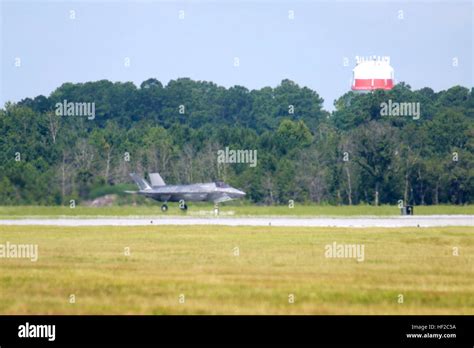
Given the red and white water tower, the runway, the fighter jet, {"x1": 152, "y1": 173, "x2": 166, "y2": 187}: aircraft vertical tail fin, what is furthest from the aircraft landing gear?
the red and white water tower

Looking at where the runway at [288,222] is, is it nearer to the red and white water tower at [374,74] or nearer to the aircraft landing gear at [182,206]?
the aircraft landing gear at [182,206]

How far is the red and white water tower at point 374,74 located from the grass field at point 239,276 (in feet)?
377

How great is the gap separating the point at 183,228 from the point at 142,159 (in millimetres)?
45233

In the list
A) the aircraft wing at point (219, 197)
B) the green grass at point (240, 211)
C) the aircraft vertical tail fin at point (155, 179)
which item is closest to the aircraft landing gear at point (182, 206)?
the green grass at point (240, 211)

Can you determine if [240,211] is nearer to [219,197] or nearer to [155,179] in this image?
[219,197]

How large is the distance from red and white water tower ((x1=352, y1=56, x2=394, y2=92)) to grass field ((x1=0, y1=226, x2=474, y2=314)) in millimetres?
114980

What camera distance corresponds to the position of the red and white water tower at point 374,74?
532 feet

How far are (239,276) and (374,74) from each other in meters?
134

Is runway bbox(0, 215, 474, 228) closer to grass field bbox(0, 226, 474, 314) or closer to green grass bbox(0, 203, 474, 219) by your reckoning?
green grass bbox(0, 203, 474, 219)

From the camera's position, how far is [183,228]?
56.1 m

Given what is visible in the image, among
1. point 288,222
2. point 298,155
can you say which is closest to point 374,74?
point 298,155

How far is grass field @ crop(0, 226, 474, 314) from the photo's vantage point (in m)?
26.8
